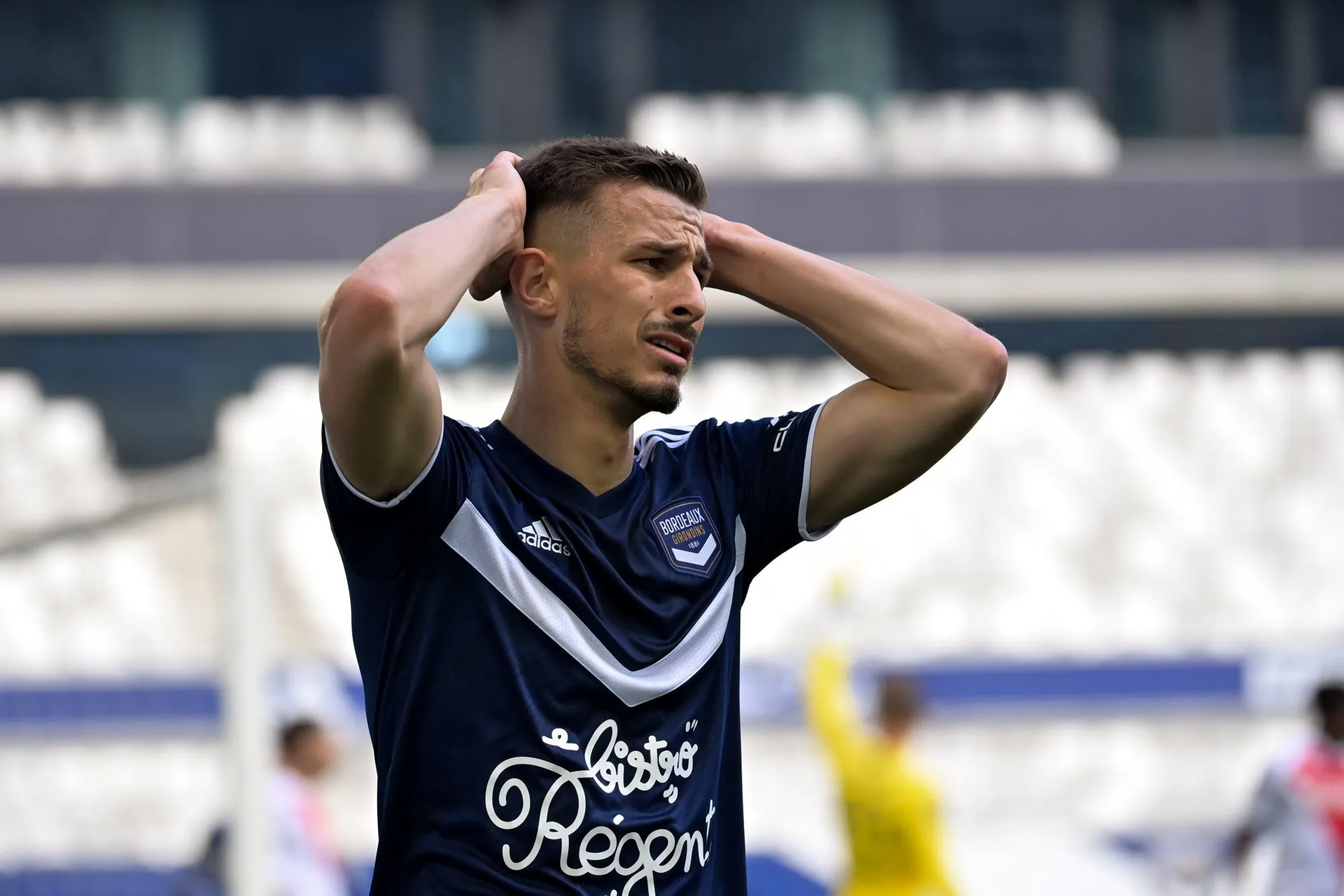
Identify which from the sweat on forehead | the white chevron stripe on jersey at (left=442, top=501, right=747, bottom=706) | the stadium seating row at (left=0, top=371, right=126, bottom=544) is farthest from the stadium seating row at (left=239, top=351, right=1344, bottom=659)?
the white chevron stripe on jersey at (left=442, top=501, right=747, bottom=706)

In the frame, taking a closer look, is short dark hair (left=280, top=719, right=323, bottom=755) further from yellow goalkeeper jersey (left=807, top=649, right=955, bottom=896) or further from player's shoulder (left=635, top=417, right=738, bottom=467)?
player's shoulder (left=635, top=417, right=738, bottom=467)

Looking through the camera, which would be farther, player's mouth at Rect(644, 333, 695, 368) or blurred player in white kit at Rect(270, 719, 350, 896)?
blurred player in white kit at Rect(270, 719, 350, 896)

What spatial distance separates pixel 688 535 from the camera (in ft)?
6.39

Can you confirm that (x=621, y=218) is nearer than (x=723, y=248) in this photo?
Yes

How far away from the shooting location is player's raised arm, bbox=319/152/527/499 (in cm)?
163

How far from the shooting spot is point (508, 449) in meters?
1.91

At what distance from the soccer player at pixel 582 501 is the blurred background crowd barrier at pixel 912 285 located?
807cm

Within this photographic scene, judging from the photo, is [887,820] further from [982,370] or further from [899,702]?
[982,370]

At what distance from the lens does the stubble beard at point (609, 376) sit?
6.08ft

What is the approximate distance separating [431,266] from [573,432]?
0.92ft

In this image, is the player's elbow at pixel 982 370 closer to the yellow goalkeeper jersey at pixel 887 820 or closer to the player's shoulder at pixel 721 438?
the player's shoulder at pixel 721 438

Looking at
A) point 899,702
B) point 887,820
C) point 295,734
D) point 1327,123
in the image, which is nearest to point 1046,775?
point 887,820

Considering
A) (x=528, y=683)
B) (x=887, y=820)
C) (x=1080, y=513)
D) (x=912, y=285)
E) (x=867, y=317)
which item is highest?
(x=867, y=317)

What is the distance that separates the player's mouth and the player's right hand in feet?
0.63
